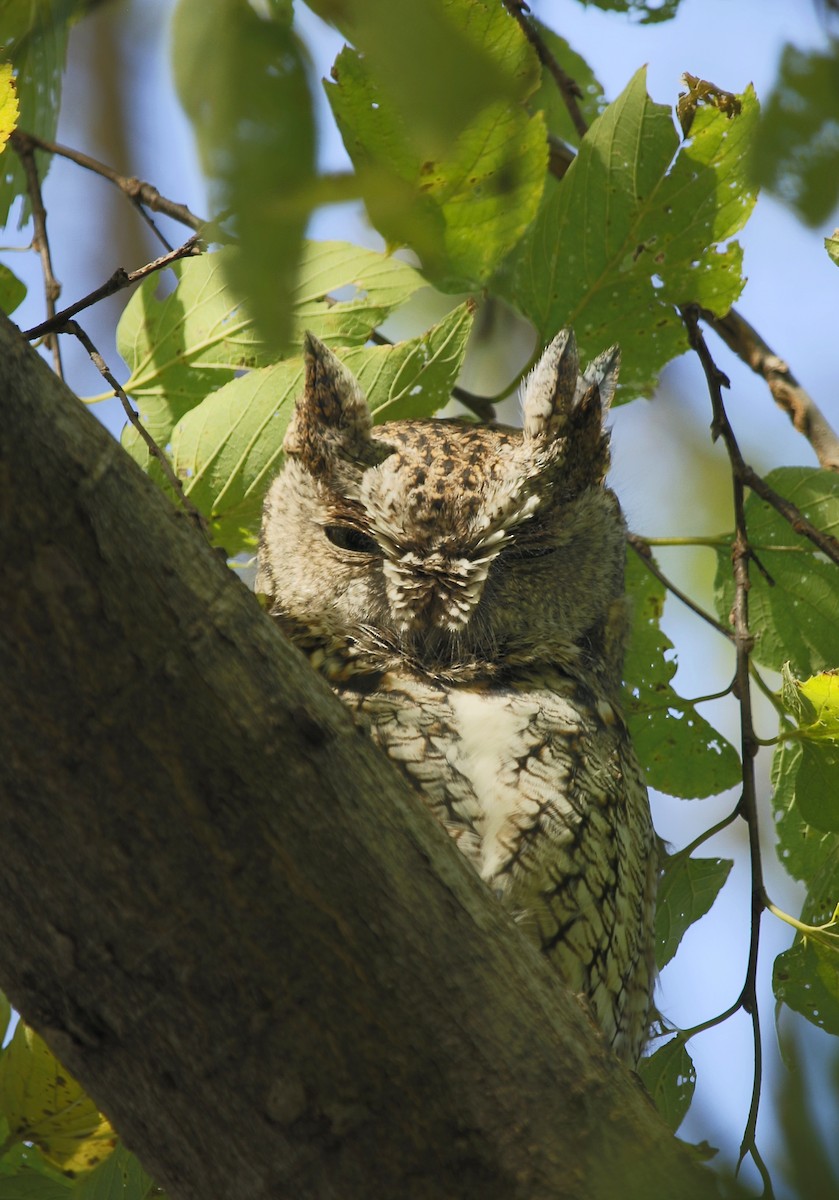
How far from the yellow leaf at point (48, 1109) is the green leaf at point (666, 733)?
4.38ft

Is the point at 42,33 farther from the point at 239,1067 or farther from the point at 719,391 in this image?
the point at 719,391

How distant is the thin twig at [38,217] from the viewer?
247 centimetres

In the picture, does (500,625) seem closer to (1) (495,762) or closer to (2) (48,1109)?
(1) (495,762)

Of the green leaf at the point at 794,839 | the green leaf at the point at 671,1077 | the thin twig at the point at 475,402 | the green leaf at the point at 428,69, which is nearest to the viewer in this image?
the green leaf at the point at 428,69

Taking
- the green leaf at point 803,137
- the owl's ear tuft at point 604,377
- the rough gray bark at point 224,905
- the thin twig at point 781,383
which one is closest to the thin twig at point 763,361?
the thin twig at point 781,383

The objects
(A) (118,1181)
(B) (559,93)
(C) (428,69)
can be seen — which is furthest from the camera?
(B) (559,93)

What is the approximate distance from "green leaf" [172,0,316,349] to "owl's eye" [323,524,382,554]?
74.3 inches

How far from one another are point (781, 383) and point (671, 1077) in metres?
1.61

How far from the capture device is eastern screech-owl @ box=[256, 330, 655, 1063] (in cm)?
218

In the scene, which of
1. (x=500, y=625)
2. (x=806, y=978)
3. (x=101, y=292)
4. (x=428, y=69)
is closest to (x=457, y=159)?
(x=428, y=69)

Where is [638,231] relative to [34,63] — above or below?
below

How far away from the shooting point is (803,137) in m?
0.61

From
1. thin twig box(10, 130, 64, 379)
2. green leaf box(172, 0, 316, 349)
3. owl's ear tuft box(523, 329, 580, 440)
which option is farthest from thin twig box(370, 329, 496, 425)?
green leaf box(172, 0, 316, 349)

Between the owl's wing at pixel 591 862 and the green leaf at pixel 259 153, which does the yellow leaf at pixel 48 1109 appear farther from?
the green leaf at pixel 259 153
